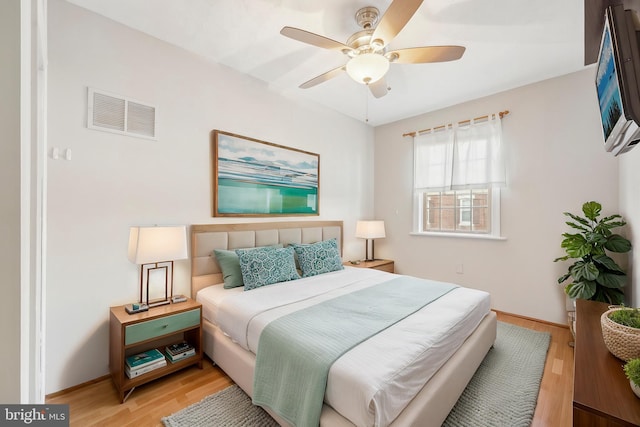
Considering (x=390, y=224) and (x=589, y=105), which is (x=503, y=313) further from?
(x=589, y=105)

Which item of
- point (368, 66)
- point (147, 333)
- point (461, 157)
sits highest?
point (368, 66)

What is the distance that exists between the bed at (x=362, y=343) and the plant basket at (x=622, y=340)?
2.37 feet

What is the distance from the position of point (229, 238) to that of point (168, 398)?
139 cm

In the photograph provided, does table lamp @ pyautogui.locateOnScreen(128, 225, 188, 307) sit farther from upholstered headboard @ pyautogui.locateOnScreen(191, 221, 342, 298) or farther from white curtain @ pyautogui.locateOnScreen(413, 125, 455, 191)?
white curtain @ pyautogui.locateOnScreen(413, 125, 455, 191)

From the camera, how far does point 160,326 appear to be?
203 cm

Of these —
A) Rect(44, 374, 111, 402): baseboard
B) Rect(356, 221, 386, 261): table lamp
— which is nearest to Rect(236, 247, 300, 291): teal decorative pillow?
Rect(44, 374, 111, 402): baseboard

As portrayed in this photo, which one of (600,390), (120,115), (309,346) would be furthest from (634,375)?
(120,115)

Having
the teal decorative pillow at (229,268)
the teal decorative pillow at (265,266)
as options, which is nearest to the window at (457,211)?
the teal decorative pillow at (265,266)

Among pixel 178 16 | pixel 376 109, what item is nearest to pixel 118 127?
pixel 178 16

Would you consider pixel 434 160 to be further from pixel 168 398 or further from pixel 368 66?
pixel 168 398

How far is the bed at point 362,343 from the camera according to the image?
49.0 inches

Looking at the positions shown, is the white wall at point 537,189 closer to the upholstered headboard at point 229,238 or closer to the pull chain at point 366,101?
the pull chain at point 366,101

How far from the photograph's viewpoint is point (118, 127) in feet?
7.12
